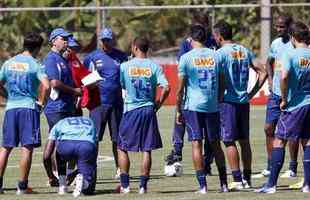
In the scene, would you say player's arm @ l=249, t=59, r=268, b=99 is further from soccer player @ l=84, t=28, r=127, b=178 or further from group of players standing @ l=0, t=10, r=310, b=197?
soccer player @ l=84, t=28, r=127, b=178

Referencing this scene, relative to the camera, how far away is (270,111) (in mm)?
17141

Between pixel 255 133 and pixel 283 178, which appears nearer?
pixel 283 178

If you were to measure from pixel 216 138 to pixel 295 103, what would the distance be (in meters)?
1.10

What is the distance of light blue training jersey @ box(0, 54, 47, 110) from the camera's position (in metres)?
15.1

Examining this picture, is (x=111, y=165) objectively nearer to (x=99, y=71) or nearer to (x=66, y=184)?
(x=99, y=71)

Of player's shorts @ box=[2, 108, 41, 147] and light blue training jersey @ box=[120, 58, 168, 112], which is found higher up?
light blue training jersey @ box=[120, 58, 168, 112]

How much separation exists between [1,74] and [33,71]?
20.2 inches

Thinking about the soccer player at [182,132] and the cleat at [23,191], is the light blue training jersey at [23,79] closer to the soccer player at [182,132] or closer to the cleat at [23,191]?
the cleat at [23,191]

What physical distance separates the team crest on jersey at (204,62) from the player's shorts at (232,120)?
0.90 meters

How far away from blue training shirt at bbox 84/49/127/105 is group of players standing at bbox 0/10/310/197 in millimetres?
1538

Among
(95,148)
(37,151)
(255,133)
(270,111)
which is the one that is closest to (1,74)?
(95,148)

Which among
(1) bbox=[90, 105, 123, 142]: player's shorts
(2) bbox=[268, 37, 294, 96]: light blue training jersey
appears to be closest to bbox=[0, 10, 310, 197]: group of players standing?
(2) bbox=[268, 37, 294, 96]: light blue training jersey

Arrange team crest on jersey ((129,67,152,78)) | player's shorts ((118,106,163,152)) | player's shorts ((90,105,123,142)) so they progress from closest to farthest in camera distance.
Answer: team crest on jersey ((129,67,152,78)) < player's shorts ((118,106,163,152)) < player's shorts ((90,105,123,142))

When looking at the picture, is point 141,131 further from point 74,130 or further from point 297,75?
point 297,75
